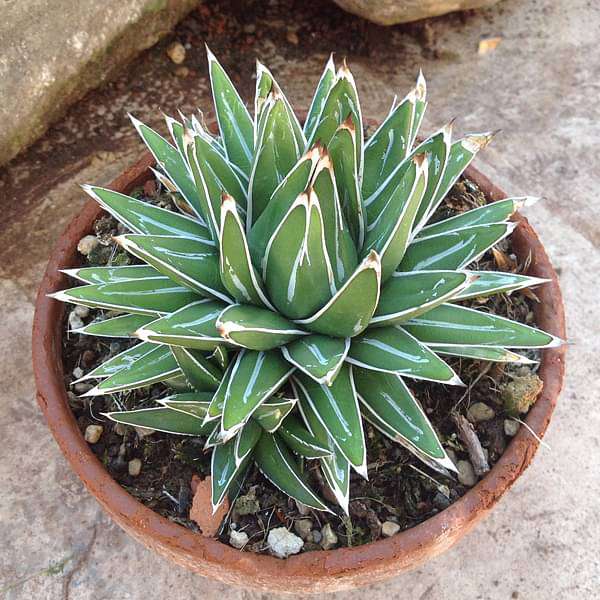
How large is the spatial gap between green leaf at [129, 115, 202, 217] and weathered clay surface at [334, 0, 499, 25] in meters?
1.15

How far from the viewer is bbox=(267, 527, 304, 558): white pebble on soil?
113 centimetres

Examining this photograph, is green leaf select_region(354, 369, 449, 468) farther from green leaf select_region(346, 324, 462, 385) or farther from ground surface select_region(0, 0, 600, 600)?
ground surface select_region(0, 0, 600, 600)

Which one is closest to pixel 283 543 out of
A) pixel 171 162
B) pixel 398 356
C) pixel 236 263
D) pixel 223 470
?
pixel 223 470

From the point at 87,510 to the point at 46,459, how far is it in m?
0.17

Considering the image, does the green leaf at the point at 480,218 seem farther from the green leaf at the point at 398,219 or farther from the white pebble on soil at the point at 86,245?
the white pebble on soil at the point at 86,245

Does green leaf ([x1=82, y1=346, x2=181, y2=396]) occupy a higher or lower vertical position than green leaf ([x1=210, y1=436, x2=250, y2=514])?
higher

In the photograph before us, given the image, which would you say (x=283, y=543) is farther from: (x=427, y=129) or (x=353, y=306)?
(x=427, y=129)

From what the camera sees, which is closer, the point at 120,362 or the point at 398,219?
the point at 398,219

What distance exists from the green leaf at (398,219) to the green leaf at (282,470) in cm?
35

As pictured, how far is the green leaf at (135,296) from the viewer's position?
3.61 feet

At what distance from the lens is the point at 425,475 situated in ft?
3.99

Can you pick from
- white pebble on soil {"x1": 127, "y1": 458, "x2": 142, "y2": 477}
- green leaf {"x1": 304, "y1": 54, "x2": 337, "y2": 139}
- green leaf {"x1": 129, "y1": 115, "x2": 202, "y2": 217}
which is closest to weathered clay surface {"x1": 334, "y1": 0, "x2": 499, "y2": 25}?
green leaf {"x1": 304, "y1": 54, "x2": 337, "y2": 139}

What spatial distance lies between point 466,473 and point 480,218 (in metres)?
0.45

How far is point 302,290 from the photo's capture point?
3.19ft
